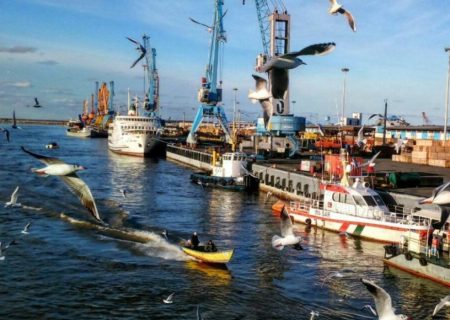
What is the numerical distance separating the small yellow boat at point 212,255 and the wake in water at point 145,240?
78cm

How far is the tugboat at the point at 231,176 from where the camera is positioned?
63375mm

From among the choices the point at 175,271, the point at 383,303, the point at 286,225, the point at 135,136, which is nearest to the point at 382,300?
the point at 383,303

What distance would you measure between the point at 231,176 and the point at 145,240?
30877 mm

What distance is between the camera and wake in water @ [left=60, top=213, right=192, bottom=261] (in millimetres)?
32478

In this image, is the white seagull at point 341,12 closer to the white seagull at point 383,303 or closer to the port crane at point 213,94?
the white seagull at point 383,303

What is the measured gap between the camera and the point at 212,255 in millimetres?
29781

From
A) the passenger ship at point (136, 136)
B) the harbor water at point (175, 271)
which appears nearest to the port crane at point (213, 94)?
the passenger ship at point (136, 136)

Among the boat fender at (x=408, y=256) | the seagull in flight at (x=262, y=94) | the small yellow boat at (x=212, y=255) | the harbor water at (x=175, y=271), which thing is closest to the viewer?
the harbor water at (x=175, y=271)

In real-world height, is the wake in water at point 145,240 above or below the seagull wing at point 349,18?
below

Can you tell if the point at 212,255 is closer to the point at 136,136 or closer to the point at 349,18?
the point at 349,18

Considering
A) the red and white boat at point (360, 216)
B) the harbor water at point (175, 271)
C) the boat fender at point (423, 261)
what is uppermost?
the red and white boat at point (360, 216)

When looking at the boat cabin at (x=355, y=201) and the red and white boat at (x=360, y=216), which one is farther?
the boat cabin at (x=355, y=201)

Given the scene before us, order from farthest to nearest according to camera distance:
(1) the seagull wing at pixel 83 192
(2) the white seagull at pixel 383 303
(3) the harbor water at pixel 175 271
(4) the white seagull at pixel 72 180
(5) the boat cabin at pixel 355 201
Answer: (5) the boat cabin at pixel 355 201 < (3) the harbor water at pixel 175 271 < (4) the white seagull at pixel 72 180 < (1) the seagull wing at pixel 83 192 < (2) the white seagull at pixel 383 303

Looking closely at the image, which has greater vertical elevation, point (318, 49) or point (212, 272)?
point (318, 49)
